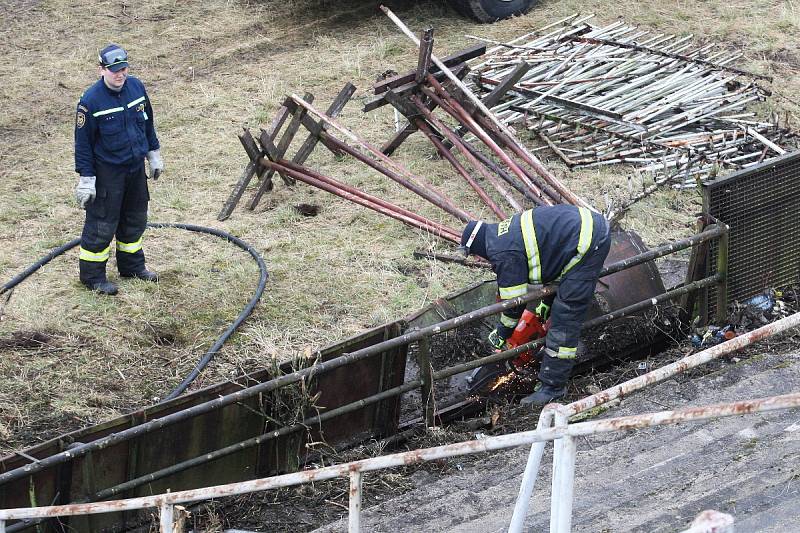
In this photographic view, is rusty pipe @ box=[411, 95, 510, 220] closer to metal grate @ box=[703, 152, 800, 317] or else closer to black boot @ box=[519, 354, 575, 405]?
metal grate @ box=[703, 152, 800, 317]

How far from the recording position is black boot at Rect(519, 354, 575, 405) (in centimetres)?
661

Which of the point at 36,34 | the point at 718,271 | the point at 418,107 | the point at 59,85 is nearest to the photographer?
the point at 718,271

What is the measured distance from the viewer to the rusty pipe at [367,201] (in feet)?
28.9

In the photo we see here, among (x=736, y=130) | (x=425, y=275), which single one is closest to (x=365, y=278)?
(x=425, y=275)

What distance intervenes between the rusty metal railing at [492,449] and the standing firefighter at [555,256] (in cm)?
280

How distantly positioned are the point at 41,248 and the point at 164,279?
1254mm

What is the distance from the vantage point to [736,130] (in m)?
Result: 10.1

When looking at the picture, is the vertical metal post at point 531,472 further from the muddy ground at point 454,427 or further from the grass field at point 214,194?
the grass field at point 214,194

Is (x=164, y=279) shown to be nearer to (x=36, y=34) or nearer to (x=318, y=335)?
(x=318, y=335)

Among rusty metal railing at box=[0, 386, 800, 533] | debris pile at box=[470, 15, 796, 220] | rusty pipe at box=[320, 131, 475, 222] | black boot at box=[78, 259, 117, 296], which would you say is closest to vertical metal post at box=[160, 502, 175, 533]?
rusty metal railing at box=[0, 386, 800, 533]

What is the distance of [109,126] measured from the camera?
7.79m

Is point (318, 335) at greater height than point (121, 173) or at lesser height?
lesser

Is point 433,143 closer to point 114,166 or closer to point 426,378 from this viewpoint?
point 114,166

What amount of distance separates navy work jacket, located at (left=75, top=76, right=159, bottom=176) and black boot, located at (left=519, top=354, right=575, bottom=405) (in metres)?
3.49
